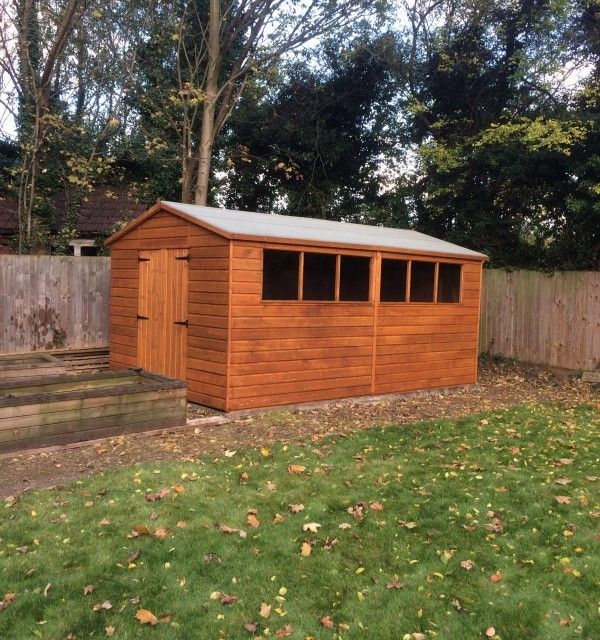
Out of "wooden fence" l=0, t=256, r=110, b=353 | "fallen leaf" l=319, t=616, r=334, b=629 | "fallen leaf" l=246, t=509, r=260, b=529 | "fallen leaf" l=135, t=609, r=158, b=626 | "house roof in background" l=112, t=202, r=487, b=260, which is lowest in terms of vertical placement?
"fallen leaf" l=135, t=609, r=158, b=626

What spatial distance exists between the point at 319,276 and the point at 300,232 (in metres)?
0.66

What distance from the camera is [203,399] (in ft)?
26.7

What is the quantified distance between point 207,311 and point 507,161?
29.1ft

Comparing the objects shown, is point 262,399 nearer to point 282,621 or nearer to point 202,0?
point 282,621

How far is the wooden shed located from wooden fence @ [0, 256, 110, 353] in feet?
4.89

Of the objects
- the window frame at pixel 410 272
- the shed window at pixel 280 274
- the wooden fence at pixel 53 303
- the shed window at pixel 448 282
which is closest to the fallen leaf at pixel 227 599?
the shed window at pixel 280 274

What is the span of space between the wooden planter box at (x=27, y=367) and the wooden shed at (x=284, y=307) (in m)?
1.28

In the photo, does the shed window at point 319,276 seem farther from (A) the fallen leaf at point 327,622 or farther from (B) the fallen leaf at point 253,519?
(A) the fallen leaf at point 327,622

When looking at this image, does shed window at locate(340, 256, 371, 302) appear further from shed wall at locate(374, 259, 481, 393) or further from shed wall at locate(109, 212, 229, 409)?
shed wall at locate(109, 212, 229, 409)

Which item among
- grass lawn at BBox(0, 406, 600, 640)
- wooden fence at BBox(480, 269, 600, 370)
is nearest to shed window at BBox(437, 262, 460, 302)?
wooden fence at BBox(480, 269, 600, 370)

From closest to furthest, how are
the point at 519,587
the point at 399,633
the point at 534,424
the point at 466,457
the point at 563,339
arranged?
the point at 399,633 < the point at 519,587 < the point at 466,457 < the point at 534,424 < the point at 563,339

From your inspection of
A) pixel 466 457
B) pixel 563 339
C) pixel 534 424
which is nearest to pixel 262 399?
pixel 466 457

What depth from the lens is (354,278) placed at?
920cm

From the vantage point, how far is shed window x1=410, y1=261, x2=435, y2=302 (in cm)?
998
